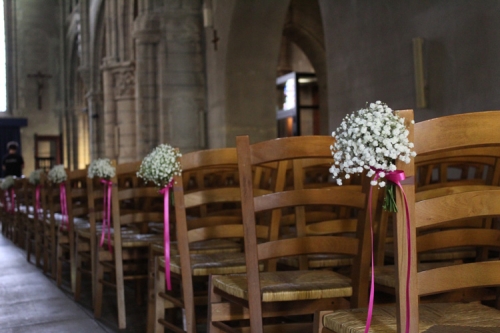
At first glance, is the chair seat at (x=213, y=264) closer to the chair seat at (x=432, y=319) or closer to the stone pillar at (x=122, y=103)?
the chair seat at (x=432, y=319)

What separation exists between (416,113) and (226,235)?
2805mm

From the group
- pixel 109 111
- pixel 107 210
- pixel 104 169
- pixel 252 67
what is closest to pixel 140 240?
pixel 107 210

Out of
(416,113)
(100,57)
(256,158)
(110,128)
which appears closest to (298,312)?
(256,158)

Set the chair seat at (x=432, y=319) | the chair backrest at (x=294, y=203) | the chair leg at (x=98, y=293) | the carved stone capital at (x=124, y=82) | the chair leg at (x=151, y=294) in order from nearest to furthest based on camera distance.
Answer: the chair seat at (x=432, y=319) → the chair backrest at (x=294, y=203) → the chair leg at (x=151, y=294) → the chair leg at (x=98, y=293) → the carved stone capital at (x=124, y=82)

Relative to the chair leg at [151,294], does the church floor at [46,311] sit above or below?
below

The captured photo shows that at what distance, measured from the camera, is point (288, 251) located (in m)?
2.10

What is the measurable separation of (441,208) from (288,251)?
725 millimetres

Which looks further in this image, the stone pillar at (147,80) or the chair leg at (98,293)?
the stone pillar at (147,80)

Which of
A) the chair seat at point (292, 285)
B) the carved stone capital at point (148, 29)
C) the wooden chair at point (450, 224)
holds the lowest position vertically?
the chair seat at point (292, 285)

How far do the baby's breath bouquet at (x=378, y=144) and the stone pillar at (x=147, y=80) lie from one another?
31.3 ft

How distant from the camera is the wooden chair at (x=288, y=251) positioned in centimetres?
197

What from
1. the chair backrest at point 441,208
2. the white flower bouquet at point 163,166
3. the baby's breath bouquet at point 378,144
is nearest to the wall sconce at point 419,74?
the white flower bouquet at point 163,166

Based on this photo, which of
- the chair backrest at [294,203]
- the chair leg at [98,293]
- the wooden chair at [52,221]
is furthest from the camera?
the wooden chair at [52,221]

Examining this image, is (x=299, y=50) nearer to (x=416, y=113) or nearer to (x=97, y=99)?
(x=97, y=99)
